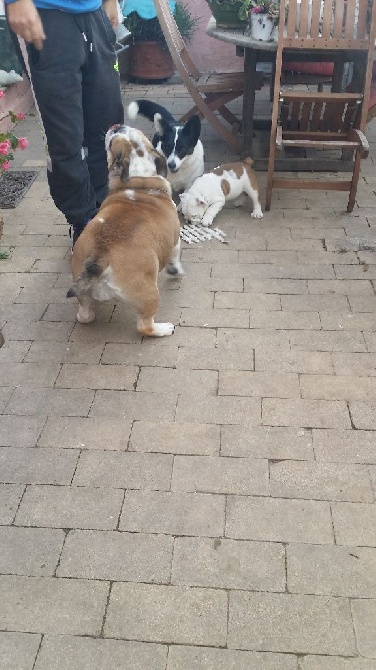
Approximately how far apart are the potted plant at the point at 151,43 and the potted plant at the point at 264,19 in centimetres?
345

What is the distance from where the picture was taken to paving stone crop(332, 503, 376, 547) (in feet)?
6.33

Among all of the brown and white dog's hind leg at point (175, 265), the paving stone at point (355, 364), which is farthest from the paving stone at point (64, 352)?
the paving stone at point (355, 364)

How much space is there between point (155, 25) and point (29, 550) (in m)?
→ 7.12

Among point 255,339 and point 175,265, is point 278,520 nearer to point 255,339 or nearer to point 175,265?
point 255,339

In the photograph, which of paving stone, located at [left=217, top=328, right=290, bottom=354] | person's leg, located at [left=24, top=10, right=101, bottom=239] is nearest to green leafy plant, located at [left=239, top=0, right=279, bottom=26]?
person's leg, located at [left=24, top=10, right=101, bottom=239]

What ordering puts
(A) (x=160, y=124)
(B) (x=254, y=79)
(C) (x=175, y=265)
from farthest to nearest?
(B) (x=254, y=79), (A) (x=160, y=124), (C) (x=175, y=265)

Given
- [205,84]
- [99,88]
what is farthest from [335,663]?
[205,84]

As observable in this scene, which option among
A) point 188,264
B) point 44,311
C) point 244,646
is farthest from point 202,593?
point 188,264

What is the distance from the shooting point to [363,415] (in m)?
2.42

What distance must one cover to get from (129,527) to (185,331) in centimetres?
124

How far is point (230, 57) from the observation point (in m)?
7.65

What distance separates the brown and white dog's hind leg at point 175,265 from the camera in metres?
3.29

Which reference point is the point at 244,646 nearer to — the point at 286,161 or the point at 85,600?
the point at 85,600

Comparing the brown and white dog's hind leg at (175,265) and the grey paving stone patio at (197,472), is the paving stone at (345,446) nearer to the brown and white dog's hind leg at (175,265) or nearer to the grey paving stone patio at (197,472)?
the grey paving stone patio at (197,472)
